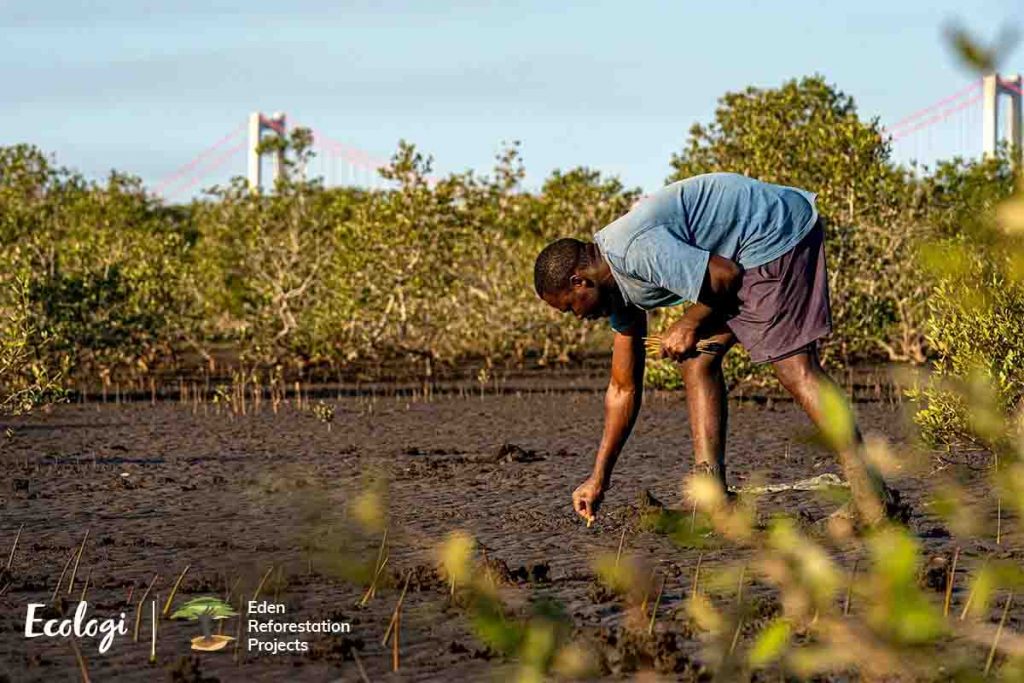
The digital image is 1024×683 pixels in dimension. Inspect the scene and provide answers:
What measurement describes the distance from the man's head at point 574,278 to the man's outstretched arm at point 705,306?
0.25m

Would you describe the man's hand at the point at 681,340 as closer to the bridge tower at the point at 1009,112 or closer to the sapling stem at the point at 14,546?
the bridge tower at the point at 1009,112

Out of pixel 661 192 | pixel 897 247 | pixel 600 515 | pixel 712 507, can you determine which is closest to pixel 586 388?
pixel 897 247

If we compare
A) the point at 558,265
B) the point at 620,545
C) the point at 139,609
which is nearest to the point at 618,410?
the point at 620,545

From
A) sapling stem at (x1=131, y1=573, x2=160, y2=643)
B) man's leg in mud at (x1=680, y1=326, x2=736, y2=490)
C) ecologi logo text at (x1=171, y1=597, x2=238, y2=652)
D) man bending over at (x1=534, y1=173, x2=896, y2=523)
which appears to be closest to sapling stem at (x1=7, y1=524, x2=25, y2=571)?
sapling stem at (x1=131, y1=573, x2=160, y2=643)

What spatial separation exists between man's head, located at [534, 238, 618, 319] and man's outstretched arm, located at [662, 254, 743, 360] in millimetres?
255

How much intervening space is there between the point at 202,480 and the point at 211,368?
11716 millimetres

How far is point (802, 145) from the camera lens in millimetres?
17594

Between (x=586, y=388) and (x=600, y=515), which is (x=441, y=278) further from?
(x=600, y=515)

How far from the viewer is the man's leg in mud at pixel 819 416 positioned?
5.24 metres

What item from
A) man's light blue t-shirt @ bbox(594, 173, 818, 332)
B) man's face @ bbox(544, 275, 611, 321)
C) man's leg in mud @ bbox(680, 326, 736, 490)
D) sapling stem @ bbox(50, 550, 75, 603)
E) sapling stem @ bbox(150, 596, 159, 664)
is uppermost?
man's light blue t-shirt @ bbox(594, 173, 818, 332)

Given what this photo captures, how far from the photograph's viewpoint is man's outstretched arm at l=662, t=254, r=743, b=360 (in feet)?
16.8

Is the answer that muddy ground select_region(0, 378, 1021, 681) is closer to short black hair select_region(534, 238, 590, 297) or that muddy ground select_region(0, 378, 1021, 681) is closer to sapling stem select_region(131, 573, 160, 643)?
sapling stem select_region(131, 573, 160, 643)

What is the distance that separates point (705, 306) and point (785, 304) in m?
0.38

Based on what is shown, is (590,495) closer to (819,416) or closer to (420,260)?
(819,416)
